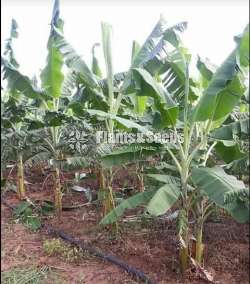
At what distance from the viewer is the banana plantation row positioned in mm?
3115

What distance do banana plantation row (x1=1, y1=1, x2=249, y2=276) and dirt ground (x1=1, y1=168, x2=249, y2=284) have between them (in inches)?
9.7

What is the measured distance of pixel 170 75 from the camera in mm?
3936

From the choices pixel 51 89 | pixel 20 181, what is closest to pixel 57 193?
pixel 20 181

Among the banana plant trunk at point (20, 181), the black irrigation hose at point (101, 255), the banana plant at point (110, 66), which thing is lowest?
the black irrigation hose at point (101, 255)

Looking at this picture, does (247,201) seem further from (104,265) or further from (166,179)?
(104,265)

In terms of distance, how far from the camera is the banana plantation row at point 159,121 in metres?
3.12

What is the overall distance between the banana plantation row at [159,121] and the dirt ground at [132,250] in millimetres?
247

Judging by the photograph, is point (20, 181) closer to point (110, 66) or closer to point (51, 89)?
point (51, 89)

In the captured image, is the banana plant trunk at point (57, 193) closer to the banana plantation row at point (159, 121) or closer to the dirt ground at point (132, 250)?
the banana plantation row at point (159, 121)

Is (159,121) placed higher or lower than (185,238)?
higher

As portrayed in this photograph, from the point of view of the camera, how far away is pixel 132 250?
4152 mm

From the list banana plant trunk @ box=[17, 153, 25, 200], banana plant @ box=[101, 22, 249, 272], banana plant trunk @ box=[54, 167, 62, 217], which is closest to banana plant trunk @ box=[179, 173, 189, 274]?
banana plant @ box=[101, 22, 249, 272]

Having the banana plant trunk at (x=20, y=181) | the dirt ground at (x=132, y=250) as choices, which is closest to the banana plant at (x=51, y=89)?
the dirt ground at (x=132, y=250)

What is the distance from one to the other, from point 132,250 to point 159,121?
164cm
